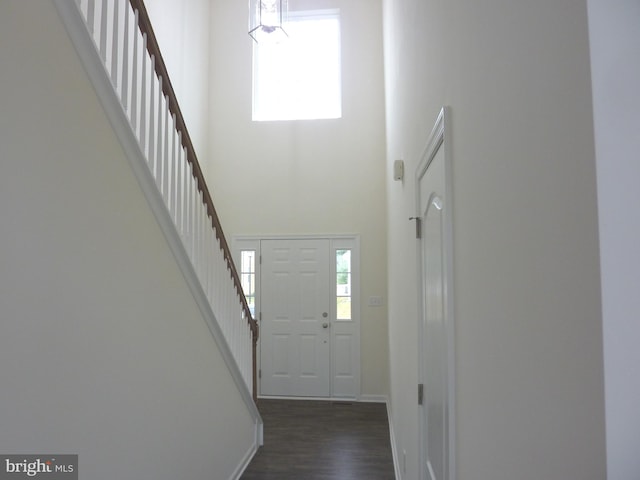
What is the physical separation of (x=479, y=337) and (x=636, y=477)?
1.58ft

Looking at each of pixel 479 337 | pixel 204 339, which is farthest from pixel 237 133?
pixel 479 337

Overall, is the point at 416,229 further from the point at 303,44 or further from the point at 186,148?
the point at 303,44

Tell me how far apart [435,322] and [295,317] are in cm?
405

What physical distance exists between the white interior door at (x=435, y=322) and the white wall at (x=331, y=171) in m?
3.46

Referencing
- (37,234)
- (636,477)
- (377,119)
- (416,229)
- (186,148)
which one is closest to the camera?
(636,477)

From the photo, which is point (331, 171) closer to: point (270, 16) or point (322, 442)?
point (270, 16)

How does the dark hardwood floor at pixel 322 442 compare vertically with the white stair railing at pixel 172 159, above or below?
below

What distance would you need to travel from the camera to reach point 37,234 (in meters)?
1.38

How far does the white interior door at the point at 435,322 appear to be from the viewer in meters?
1.21

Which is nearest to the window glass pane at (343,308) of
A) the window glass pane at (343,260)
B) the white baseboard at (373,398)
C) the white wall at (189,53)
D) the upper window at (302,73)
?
the window glass pane at (343,260)

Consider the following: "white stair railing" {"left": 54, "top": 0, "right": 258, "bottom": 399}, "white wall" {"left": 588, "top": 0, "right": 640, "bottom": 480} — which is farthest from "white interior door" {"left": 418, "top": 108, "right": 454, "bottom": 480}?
"white stair railing" {"left": 54, "top": 0, "right": 258, "bottom": 399}

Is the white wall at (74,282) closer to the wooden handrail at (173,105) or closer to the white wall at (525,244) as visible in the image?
the wooden handrail at (173,105)

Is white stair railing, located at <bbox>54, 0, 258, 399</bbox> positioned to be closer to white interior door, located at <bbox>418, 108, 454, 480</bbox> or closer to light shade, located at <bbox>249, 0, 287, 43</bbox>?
white interior door, located at <bbox>418, 108, 454, 480</bbox>

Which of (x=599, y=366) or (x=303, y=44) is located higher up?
(x=303, y=44)
